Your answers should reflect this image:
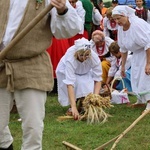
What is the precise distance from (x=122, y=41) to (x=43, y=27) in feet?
11.1

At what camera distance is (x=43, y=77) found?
12.2 feet

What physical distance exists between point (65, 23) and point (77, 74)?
10.5ft

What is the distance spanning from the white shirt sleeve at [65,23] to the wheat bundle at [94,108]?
261cm

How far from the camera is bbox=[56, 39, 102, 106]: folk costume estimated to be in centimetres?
643

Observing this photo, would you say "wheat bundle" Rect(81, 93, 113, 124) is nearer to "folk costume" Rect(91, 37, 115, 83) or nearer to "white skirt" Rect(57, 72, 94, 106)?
"white skirt" Rect(57, 72, 94, 106)

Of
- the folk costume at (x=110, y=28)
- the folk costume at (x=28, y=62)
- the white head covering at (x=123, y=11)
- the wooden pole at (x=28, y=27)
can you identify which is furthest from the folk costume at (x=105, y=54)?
the wooden pole at (x=28, y=27)

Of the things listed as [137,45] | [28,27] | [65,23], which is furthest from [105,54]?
[28,27]

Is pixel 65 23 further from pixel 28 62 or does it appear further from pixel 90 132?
pixel 90 132

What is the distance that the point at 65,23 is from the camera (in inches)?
138

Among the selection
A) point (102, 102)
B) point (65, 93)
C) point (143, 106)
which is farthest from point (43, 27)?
point (143, 106)

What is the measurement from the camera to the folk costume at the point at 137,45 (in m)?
6.53

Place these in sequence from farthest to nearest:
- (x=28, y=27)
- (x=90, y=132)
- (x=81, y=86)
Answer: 1. (x=81, y=86)
2. (x=90, y=132)
3. (x=28, y=27)

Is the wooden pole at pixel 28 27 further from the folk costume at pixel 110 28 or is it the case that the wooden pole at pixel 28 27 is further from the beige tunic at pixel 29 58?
the folk costume at pixel 110 28

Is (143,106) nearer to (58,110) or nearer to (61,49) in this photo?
(58,110)
